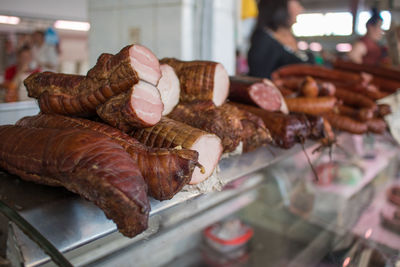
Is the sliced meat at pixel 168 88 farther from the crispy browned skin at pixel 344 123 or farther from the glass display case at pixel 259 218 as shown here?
the crispy browned skin at pixel 344 123

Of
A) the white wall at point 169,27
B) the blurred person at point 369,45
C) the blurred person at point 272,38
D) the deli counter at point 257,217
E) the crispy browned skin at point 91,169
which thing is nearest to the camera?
the crispy browned skin at point 91,169

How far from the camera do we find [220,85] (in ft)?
4.86

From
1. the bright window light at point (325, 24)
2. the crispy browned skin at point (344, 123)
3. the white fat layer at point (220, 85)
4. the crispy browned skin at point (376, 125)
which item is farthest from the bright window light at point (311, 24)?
the white fat layer at point (220, 85)

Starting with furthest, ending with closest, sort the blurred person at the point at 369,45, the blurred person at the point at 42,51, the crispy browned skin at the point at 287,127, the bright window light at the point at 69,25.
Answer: the bright window light at the point at 69,25
the blurred person at the point at 42,51
the blurred person at the point at 369,45
the crispy browned skin at the point at 287,127

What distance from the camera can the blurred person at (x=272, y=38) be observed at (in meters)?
3.50

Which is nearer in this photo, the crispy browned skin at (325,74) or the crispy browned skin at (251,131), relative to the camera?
the crispy browned skin at (251,131)

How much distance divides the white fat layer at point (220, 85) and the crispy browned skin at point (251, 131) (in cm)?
6

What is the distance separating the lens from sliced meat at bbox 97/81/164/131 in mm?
1022

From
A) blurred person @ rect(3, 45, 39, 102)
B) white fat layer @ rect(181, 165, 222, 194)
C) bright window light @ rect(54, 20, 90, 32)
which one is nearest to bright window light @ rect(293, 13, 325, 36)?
bright window light @ rect(54, 20, 90, 32)

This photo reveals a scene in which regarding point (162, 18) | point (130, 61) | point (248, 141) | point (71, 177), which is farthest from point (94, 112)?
point (162, 18)

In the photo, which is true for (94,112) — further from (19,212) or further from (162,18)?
(162,18)

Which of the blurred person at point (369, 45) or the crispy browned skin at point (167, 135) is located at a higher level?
the blurred person at point (369, 45)

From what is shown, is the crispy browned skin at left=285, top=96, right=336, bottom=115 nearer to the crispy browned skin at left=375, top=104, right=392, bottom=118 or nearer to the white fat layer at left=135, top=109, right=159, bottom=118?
the crispy browned skin at left=375, top=104, right=392, bottom=118

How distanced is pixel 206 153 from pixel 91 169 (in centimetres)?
42
